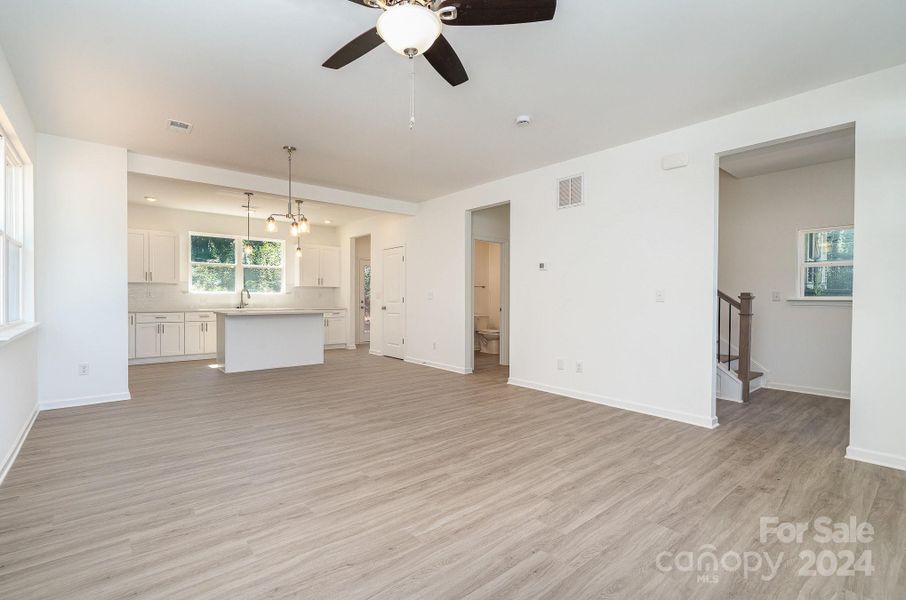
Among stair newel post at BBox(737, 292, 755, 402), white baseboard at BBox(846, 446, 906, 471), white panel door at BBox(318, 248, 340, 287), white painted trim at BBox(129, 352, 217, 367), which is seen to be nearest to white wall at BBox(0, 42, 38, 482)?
white painted trim at BBox(129, 352, 217, 367)

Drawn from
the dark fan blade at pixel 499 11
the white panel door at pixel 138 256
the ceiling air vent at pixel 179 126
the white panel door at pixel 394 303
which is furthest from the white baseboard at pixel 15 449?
the white panel door at pixel 394 303

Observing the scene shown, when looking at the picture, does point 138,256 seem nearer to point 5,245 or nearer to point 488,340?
point 5,245

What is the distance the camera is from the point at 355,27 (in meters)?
2.52

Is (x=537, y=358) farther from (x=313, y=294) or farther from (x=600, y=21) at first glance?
(x=313, y=294)

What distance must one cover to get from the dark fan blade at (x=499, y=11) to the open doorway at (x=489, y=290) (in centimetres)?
457

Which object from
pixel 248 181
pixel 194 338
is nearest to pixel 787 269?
pixel 248 181

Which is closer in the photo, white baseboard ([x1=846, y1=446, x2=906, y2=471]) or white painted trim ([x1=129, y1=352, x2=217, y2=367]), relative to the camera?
white baseboard ([x1=846, y1=446, x2=906, y2=471])

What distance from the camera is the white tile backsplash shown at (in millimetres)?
7793

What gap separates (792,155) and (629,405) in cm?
339

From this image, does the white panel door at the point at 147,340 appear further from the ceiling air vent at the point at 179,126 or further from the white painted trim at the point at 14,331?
the ceiling air vent at the point at 179,126

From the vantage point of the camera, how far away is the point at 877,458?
9.92 ft

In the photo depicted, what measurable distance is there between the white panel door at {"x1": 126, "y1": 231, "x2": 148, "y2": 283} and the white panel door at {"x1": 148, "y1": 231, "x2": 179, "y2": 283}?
75 millimetres

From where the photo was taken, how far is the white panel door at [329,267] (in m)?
9.75

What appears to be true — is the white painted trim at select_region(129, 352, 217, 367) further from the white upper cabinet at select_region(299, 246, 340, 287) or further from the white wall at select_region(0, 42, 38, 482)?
the white wall at select_region(0, 42, 38, 482)
